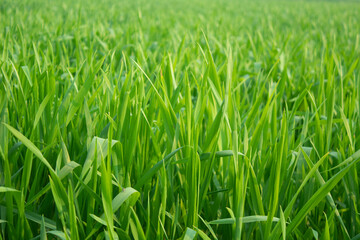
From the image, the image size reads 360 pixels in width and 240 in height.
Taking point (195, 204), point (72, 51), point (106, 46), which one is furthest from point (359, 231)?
point (72, 51)

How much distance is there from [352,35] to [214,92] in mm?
3346

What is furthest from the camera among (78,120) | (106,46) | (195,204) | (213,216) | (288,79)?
(106,46)

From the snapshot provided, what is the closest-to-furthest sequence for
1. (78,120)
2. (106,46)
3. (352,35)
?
(78,120)
(106,46)
(352,35)

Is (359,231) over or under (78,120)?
under

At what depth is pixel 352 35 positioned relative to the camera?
11.7ft

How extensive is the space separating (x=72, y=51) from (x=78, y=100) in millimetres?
1430

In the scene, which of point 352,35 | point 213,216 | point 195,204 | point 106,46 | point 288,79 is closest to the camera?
point 195,204

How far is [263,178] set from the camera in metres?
0.79

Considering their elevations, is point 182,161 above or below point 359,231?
above

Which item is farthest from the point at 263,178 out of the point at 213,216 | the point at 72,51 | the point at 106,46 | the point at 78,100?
the point at 72,51

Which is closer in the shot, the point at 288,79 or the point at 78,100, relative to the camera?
the point at 78,100

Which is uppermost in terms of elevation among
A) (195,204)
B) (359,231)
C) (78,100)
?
(78,100)

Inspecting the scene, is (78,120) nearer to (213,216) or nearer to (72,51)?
(213,216)

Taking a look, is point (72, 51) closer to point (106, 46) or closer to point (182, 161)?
point (106, 46)
